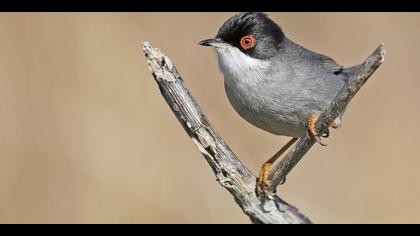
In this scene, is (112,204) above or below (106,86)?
below

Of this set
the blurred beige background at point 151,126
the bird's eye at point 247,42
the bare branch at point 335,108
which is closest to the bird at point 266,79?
the bird's eye at point 247,42

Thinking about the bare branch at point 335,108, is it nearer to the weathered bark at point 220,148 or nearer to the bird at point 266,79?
the weathered bark at point 220,148

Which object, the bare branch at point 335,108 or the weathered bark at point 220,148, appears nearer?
the bare branch at point 335,108

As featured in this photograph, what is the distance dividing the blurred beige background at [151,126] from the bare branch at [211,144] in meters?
4.57

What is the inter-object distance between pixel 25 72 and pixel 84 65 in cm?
90

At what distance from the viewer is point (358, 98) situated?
11.0 metres

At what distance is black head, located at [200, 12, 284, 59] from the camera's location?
6.04 m

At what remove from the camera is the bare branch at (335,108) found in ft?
13.5

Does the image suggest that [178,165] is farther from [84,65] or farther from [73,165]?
[84,65]

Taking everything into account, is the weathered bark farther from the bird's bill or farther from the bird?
the bird's bill

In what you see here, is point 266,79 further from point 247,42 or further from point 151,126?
point 151,126

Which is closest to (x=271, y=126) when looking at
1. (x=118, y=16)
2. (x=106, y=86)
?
(x=106, y=86)

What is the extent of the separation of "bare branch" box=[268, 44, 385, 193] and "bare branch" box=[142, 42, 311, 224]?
0.19 metres

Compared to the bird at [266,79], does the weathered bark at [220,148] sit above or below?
below
